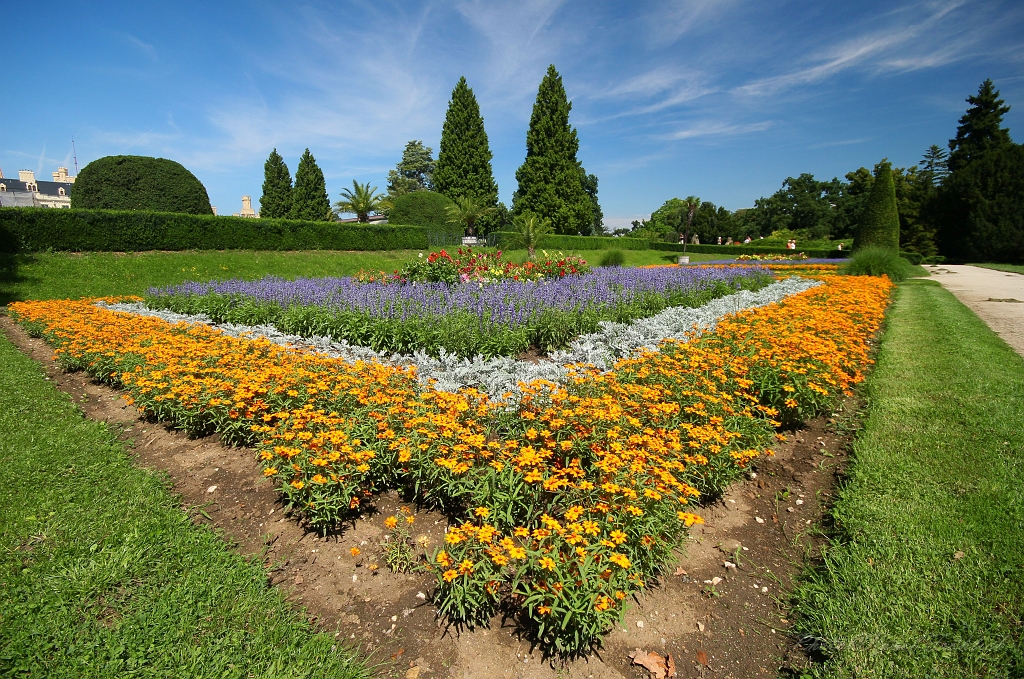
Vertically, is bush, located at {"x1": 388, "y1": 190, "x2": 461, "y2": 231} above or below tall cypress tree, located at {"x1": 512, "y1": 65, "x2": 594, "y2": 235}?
below

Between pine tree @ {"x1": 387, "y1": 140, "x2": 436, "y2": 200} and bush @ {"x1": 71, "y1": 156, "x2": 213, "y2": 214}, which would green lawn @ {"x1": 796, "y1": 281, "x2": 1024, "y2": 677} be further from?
pine tree @ {"x1": 387, "y1": 140, "x2": 436, "y2": 200}

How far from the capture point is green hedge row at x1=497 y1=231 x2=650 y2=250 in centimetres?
2994

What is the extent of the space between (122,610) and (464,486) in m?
1.60

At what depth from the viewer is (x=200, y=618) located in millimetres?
2062

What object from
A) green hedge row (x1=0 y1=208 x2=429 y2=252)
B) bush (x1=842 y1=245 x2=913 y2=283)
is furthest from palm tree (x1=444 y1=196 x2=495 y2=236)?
bush (x1=842 y1=245 x2=913 y2=283)

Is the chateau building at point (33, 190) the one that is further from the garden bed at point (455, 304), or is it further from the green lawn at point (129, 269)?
the garden bed at point (455, 304)

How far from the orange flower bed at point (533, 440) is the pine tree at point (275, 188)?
40.7 metres

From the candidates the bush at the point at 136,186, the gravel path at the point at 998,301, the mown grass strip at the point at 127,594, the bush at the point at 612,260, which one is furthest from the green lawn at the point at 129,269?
the gravel path at the point at 998,301

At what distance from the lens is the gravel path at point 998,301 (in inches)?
287

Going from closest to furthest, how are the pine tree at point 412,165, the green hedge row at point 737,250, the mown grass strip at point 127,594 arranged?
the mown grass strip at point 127,594 → the green hedge row at point 737,250 → the pine tree at point 412,165

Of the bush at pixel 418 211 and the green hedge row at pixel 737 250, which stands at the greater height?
the bush at pixel 418 211

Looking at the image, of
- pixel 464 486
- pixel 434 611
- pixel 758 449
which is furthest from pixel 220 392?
pixel 758 449

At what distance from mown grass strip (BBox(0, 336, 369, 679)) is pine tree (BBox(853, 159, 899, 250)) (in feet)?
82.6

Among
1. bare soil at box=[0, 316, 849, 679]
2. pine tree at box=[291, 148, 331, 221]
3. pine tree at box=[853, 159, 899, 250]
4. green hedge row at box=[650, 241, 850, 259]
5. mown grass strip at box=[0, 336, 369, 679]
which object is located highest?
pine tree at box=[291, 148, 331, 221]
